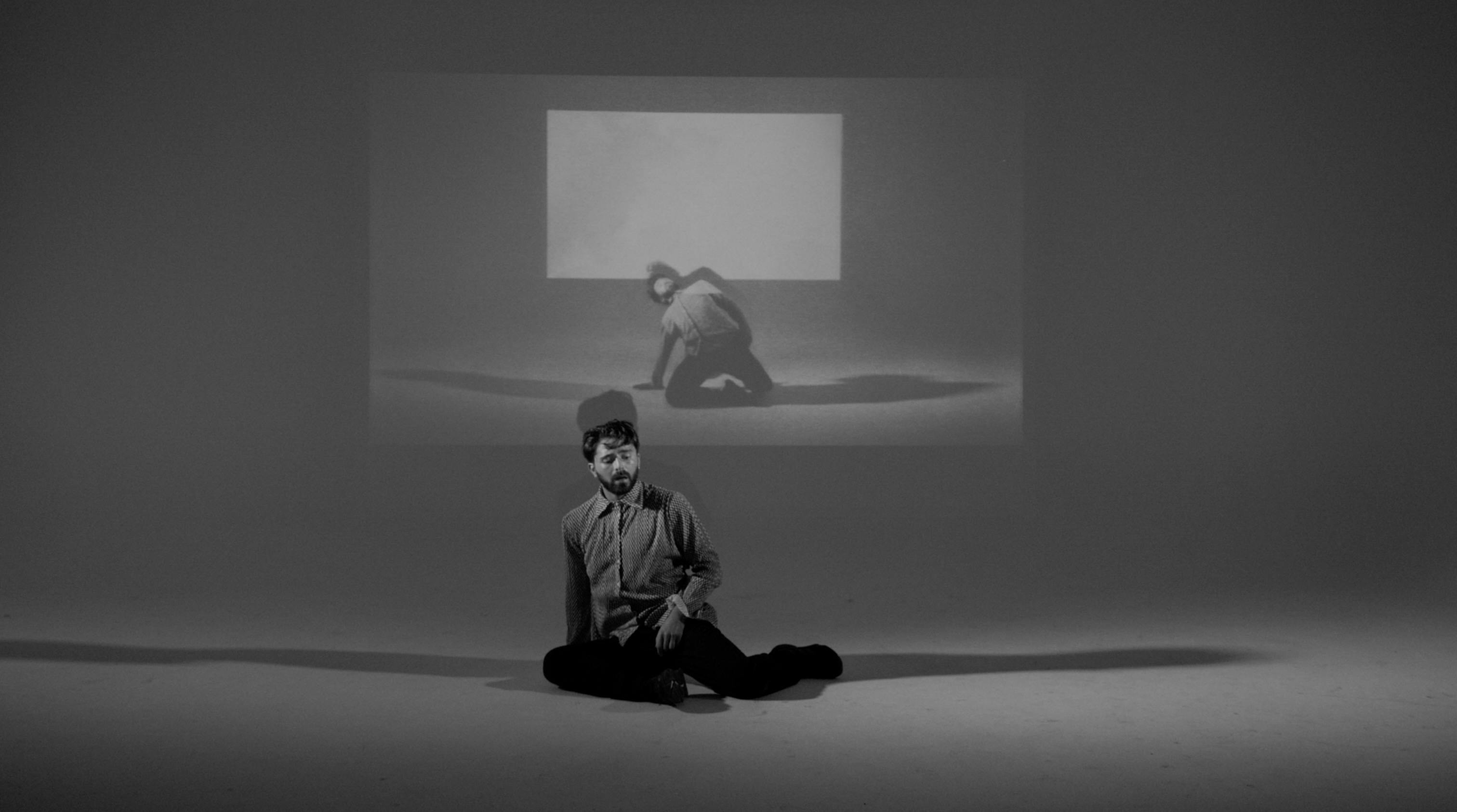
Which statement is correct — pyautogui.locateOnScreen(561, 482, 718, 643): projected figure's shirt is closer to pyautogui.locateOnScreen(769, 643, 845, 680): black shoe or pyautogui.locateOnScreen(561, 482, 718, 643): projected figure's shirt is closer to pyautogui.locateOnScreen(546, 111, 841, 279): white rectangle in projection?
pyautogui.locateOnScreen(769, 643, 845, 680): black shoe

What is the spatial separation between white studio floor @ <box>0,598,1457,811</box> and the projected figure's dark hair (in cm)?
255

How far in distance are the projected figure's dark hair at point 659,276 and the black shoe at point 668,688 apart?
3.65 metres

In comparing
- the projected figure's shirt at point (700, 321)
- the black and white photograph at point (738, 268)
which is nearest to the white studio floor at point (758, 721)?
the black and white photograph at point (738, 268)

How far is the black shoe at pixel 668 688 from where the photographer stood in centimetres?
316

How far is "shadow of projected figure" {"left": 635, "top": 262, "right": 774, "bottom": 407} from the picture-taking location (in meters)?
6.68

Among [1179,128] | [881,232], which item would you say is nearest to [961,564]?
[881,232]

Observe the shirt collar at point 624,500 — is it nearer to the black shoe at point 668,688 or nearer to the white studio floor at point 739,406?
the black shoe at point 668,688

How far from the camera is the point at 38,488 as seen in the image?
Answer: 21.9 ft

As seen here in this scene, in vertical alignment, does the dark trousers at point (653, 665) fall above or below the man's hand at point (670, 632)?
below

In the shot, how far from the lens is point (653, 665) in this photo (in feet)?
10.8

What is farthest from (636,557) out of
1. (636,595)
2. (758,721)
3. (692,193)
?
(692,193)

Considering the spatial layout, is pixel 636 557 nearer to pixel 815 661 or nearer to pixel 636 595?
pixel 636 595

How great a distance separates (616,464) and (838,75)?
406 centimetres

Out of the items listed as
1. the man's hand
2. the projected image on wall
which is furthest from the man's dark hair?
the projected image on wall
